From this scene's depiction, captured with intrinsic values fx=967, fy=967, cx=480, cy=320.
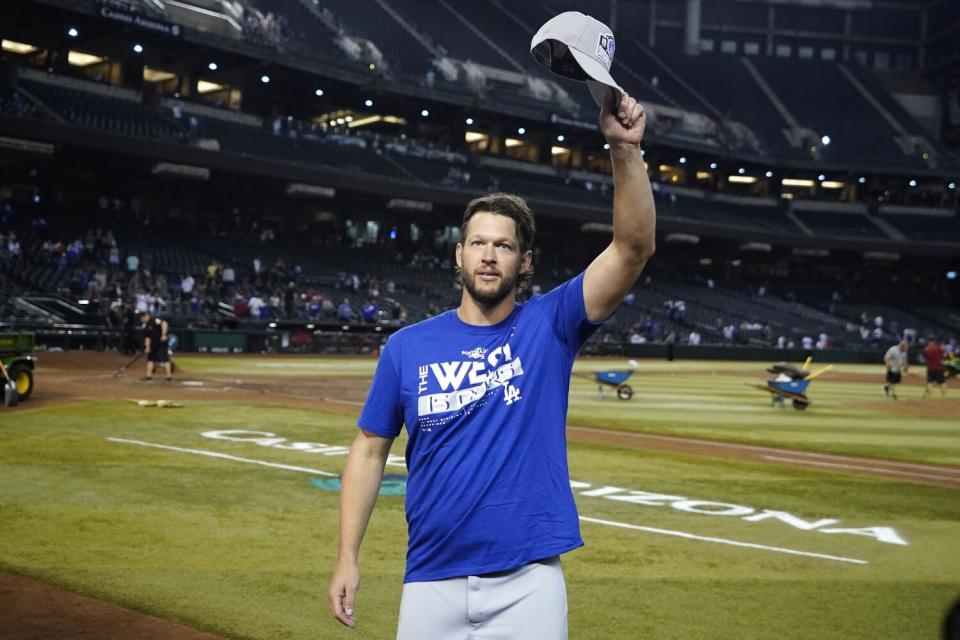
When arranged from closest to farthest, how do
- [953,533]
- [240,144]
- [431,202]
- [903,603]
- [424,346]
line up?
[424,346], [903,603], [953,533], [240,144], [431,202]

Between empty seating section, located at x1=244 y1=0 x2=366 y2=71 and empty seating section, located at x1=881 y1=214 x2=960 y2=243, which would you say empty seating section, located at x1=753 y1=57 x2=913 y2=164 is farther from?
empty seating section, located at x1=244 y1=0 x2=366 y2=71

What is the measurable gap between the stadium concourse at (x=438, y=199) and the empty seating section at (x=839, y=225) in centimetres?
35

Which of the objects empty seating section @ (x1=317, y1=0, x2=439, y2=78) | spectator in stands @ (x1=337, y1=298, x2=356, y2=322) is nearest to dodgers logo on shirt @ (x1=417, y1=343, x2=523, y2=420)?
spectator in stands @ (x1=337, y1=298, x2=356, y2=322)

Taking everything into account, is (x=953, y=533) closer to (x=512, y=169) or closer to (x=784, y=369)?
(x=784, y=369)

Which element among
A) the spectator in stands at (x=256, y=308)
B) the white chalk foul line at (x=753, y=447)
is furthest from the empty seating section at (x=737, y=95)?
the white chalk foul line at (x=753, y=447)

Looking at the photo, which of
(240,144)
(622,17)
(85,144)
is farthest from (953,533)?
(622,17)

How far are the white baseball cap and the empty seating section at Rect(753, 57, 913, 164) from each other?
85705 mm

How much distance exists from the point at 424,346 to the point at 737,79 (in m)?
92.3

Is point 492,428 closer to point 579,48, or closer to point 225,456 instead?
point 579,48

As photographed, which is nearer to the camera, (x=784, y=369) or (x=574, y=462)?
(x=574, y=462)

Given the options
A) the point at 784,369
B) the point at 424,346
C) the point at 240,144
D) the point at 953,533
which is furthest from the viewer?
the point at 240,144

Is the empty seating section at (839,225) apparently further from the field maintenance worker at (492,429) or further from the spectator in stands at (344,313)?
the field maintenance worker at (492,429)

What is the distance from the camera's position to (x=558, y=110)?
67.4 meters

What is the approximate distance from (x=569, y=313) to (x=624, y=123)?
732 millimetres
